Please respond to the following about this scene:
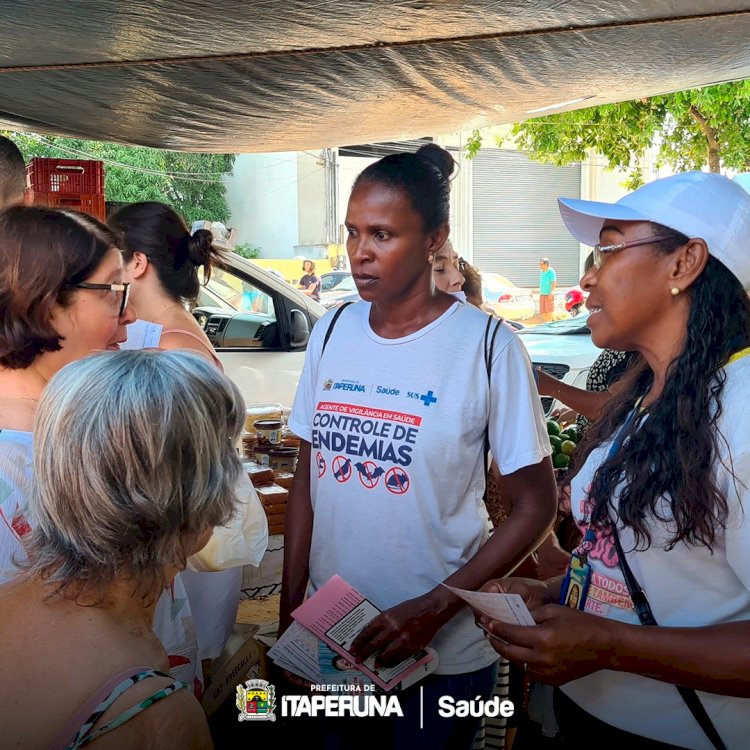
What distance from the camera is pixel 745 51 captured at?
3.67m

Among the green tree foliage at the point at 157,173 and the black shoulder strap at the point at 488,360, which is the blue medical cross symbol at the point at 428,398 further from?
the green tree foliage at the point at 157,173

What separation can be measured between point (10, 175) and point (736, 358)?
3637mm

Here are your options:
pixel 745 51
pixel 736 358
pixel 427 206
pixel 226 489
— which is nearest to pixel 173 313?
pixel 427 206

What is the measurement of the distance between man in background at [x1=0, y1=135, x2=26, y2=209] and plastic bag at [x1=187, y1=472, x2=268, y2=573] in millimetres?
2407

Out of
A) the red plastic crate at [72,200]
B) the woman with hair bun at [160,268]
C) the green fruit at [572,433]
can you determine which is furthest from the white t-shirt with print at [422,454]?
the red plastic crate at [72,200]

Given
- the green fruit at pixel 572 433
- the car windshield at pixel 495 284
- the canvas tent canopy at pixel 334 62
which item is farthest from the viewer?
the car windshield at pixel 495 284

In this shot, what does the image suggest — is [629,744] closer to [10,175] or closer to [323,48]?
[323,48]

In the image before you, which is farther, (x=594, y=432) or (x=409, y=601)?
(x=409, y=601)

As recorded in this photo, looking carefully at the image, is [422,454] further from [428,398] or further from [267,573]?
[267,573]

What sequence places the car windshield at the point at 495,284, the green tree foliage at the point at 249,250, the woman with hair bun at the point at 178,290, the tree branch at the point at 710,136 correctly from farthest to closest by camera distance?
the green tree foliage at the point at 249,250
the car windshield at the point at 495,284
the tree branch at the point at 710,136
the woman with hair bun at the point at 178,290

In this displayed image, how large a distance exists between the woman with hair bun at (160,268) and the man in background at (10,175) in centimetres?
100

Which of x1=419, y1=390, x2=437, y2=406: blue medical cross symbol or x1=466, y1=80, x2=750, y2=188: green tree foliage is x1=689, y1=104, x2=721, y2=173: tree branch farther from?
x1=419, y1=390, x2=437, y2=406: blue medical cross symbol

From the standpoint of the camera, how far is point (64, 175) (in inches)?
198

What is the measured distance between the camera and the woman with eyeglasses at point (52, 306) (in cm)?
196
